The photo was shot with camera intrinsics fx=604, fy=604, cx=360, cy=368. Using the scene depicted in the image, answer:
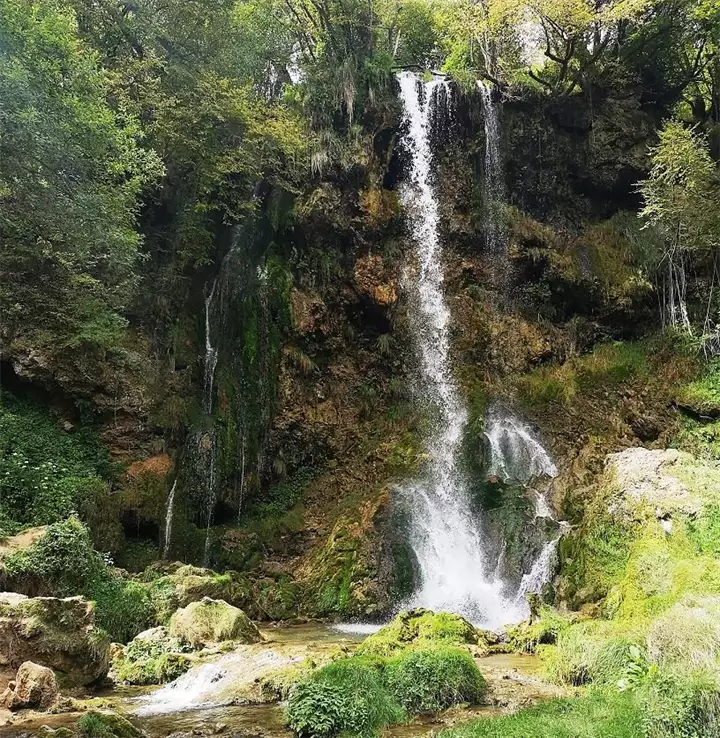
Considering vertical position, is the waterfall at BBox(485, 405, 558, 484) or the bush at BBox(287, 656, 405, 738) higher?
the waterfall at BBox(485, 405, 558, 484)

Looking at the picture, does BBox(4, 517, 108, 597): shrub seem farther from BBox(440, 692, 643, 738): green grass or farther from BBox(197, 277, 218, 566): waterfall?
BBox(440, 692, 643, 738): green grass

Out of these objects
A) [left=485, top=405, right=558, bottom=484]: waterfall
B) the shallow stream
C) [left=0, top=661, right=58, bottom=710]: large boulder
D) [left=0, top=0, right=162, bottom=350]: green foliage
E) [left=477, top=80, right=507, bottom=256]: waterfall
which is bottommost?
the shallow stream

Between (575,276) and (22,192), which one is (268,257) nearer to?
(22,192)

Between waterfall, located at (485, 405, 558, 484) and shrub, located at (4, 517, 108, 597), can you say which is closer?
shrub, located at (4, 517, 108, 597)

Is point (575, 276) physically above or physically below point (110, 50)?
below

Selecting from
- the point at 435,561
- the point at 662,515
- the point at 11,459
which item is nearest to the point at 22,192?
the point at 11,459

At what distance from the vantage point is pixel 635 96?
23.1 m

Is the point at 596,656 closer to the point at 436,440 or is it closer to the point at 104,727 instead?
the point at 104,727

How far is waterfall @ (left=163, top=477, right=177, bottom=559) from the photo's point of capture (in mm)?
16109

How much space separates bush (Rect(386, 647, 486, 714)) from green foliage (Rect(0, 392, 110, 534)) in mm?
8843

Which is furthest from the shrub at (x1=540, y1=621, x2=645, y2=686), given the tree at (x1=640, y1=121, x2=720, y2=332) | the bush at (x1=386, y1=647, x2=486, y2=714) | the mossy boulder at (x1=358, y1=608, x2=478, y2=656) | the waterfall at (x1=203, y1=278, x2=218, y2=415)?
the tree at (x1=640, y1=121, x2=720, y2=332)

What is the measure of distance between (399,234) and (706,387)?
11.4 metres

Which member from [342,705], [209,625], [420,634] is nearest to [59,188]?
[209,625]

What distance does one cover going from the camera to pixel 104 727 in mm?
5527
